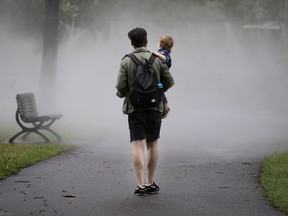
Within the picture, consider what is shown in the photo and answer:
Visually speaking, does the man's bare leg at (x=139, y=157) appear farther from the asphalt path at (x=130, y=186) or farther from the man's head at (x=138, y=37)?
the man's head at (x=138, y=37)

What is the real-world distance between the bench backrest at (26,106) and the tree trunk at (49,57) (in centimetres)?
676

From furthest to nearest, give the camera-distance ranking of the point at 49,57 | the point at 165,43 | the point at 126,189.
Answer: the point at 49,57 → the point at 165,43 → the point at 126,189

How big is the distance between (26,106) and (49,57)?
7.29 meters

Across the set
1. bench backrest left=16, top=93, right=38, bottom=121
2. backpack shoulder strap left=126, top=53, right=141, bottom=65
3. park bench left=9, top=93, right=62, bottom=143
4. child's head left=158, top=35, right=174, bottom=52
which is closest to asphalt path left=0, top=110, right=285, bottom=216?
backpack shoulder strap left=126, top=53, right=141, bottom=65

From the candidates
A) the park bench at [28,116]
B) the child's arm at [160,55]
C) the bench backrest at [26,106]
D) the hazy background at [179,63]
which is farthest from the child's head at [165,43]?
the hazy background at [179,63]

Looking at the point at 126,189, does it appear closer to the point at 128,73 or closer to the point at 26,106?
the point at 128,73

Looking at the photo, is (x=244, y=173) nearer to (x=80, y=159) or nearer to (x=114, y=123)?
(x=80, y=159)

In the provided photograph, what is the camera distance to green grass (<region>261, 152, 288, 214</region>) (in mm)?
9345

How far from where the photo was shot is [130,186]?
33.9 ft

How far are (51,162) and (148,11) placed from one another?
1308 inches

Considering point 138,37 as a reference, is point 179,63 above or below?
above

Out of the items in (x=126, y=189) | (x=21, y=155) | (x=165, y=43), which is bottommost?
(x=126, y=189)

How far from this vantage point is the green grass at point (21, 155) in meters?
11.7

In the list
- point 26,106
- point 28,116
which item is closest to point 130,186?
point 28,116
